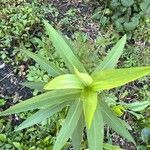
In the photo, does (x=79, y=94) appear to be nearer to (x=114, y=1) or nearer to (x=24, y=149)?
(x=24, y=149)

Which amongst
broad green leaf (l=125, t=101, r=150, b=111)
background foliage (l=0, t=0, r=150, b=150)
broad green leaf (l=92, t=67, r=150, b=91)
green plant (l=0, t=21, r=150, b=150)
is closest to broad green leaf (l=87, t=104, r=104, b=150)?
green plant (l=0, t=21, r=150, b=150)

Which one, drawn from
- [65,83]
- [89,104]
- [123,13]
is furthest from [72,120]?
[123,13]

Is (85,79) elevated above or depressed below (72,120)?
above

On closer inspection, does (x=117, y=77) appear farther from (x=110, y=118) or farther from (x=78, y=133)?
(x=78, y=133)

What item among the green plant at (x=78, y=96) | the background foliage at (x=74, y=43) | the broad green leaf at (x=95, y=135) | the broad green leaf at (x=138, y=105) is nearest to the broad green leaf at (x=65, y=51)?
the green plant at (x=78, y=96)

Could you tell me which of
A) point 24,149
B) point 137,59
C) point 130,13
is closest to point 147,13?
point 130,13

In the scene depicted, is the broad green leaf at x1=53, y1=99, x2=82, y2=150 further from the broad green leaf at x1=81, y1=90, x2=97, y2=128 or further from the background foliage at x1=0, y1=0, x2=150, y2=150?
the background foliage at x1=0, y1=0, x2=150, y2=150
